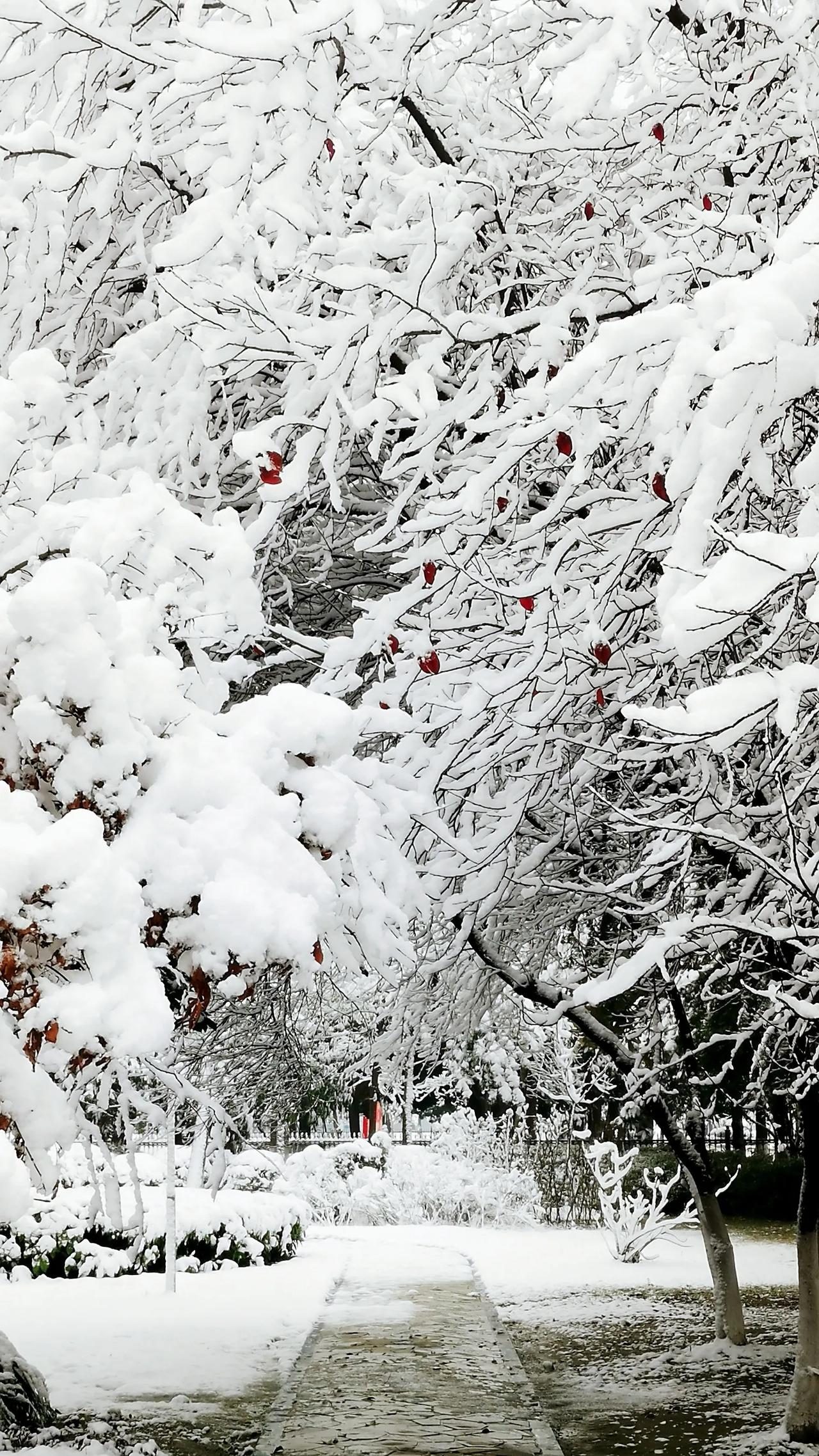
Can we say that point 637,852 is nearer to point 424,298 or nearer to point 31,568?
point 424,298

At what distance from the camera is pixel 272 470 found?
168 inches

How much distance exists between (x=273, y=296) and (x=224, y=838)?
90.9 inches

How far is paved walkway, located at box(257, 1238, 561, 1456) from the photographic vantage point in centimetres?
759

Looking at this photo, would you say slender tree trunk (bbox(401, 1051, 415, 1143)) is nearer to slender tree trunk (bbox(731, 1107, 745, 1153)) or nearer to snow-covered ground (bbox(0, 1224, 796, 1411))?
snow-covered ground (bbox(0, 1224, 796, 1411))

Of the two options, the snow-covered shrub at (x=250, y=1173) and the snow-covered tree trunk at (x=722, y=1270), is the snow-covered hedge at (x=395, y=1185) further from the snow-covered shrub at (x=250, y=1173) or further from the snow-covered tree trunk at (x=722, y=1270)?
the snow-covered tree trunk at (x=722, y=1270)

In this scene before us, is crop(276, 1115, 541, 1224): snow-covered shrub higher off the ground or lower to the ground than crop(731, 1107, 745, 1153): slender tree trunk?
lower

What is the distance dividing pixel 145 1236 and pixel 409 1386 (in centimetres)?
769

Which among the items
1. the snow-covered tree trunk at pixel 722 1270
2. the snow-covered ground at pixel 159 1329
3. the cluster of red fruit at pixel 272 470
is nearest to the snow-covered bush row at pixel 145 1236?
the snow-covered ground at pixel 159 1329

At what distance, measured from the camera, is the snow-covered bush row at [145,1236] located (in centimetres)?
1585

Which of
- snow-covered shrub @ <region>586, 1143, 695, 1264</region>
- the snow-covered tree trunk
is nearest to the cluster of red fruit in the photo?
the snow-covered tree trunk

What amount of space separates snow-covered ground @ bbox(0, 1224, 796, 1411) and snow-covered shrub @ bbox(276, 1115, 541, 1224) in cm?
266

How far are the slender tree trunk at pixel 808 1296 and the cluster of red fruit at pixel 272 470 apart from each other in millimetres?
4863

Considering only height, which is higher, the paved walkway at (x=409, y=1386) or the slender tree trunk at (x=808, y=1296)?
the slender tree trunk at (x=808, y=1296)

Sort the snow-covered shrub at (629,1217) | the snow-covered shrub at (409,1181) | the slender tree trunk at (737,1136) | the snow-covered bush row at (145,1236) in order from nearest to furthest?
1. the snow-covered bush row at (145,1236)
2. the snow-covered shrub at (629,1217)
3. the snow-covered shrub at (409,1181)
4. the slender tree trunk at (737,1136)
